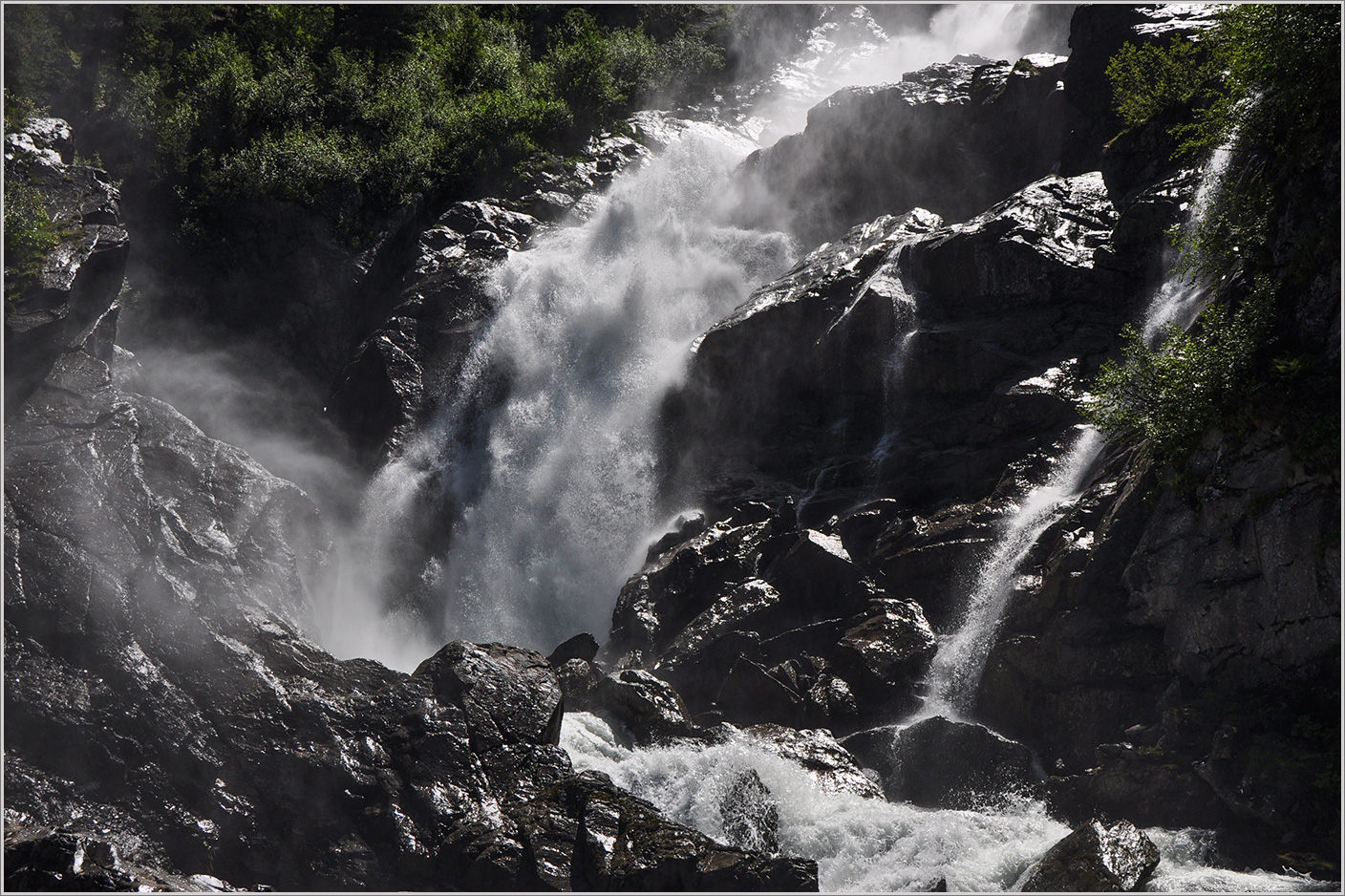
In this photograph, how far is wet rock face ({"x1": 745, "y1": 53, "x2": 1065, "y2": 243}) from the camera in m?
28.7

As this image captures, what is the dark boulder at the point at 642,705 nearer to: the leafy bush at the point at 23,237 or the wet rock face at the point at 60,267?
the wet rock face at the point at 60,267

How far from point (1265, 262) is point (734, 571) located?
41.1 feet

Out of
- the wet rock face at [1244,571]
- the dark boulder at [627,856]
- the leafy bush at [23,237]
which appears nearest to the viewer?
the dark boulder at [627,856]

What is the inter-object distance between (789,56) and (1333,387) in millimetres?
41524

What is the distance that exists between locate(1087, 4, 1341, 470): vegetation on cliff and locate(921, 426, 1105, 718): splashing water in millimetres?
2719

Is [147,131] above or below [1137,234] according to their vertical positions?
above

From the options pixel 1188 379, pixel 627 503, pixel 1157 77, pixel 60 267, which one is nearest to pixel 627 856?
pixel 1188 379

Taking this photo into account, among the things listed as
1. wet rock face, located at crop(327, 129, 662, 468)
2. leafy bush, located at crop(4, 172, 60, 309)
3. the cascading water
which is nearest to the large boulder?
the cascading water

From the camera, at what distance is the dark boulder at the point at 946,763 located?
15195mm

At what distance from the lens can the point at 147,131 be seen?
3172 centimetres

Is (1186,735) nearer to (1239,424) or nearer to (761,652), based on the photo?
(1239,424)

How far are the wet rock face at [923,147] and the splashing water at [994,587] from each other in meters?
13.0

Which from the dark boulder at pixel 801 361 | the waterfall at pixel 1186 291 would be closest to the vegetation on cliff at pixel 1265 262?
the waterfall at pixel 1186 291

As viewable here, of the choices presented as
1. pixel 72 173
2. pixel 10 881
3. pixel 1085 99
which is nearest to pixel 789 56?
pixel 1085 99
